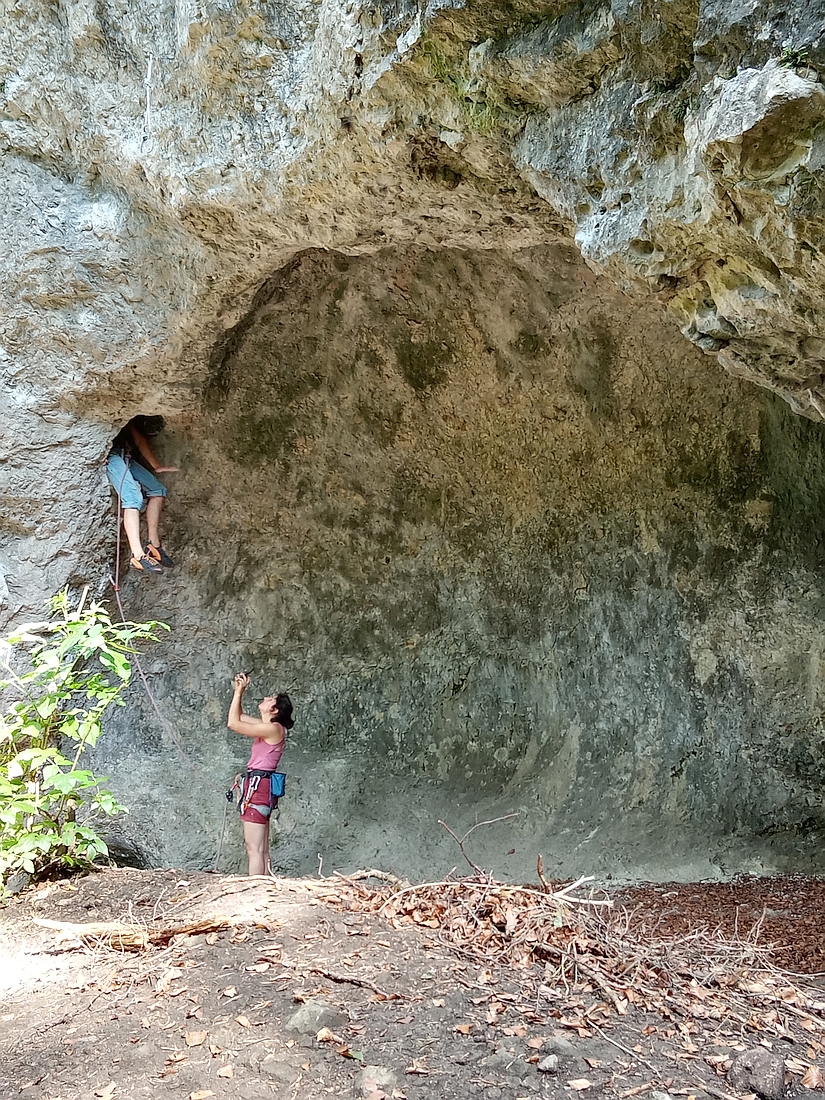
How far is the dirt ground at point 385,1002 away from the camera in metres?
1.92

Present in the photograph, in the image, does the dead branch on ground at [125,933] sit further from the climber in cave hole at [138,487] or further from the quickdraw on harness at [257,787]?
the climber in cave hole at [138,487]

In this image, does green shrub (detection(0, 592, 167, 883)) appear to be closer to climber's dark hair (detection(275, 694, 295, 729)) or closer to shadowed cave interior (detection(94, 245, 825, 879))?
climber's dark hair (detection(275, 694, 295, 729))

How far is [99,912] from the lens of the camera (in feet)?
10.6

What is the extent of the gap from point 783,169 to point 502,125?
1.00 metres

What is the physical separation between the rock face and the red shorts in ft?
3.44

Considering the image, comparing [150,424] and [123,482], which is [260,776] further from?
[150,424]

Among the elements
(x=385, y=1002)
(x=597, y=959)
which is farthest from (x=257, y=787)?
(x=597, y=959)

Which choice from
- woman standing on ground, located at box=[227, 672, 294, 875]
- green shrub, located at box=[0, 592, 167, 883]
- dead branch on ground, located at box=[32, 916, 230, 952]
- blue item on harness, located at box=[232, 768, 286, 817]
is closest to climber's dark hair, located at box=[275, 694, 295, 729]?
woman standing on ground, located at box=[227, 672, 294, 875]

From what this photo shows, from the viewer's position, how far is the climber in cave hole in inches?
180

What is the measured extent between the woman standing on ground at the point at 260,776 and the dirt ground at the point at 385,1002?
1.17m

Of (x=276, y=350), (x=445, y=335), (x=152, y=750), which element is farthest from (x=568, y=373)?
(x=152, y=750)

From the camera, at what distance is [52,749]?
3453 millimetres

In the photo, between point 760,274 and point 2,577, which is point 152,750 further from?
point 760,274

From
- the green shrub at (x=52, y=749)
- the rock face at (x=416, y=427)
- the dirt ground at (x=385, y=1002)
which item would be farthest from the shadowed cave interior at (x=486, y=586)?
the dirt ground at (x=385, y=1002)
